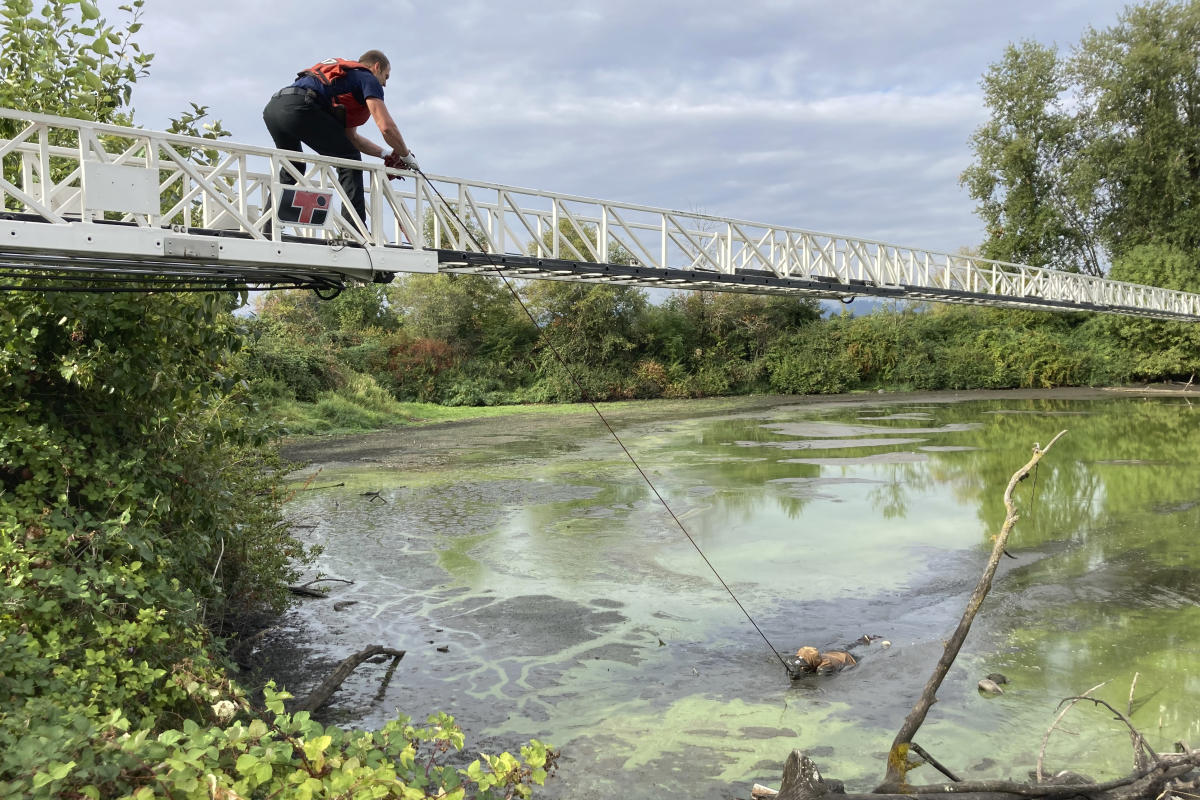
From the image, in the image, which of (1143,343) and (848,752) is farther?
(1143,343)

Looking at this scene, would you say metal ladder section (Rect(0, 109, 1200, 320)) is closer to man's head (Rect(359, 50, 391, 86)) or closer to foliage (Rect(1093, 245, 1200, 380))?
man's head (Rect(359, 50, 391, 86))

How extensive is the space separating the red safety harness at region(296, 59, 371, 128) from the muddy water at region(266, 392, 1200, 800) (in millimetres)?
4347

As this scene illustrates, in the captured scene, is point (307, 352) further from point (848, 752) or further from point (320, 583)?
point (848, 752)

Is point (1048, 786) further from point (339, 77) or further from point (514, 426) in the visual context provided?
point (514, 426)

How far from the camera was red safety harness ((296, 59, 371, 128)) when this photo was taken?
21.7 ft

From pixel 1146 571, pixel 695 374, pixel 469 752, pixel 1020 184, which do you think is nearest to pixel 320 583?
pixel 469 752

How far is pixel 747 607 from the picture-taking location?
8117 millimetres

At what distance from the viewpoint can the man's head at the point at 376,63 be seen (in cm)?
680

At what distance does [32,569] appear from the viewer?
A: 4.37 meters

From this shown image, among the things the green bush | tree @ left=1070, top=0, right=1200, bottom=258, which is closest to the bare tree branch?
the green bush

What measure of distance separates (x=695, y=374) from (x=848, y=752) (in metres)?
32.3

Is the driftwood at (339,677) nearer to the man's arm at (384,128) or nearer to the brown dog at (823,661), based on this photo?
the brown dog at (823,661)

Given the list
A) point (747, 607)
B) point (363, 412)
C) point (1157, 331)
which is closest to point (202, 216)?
point (747, 607)

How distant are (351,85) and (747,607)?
5667 millimetres
